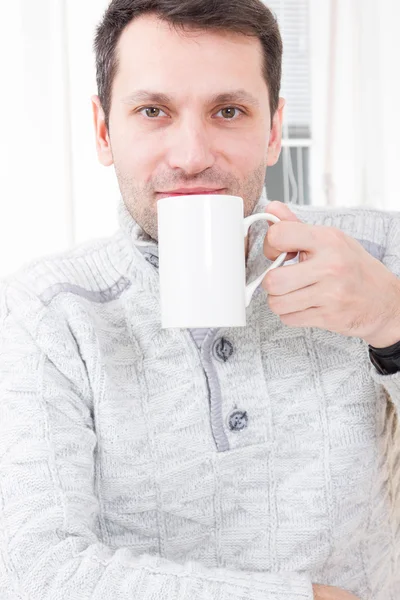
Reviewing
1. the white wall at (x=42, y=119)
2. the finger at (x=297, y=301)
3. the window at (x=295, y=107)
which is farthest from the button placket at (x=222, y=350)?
the window at (x=295, y=107)

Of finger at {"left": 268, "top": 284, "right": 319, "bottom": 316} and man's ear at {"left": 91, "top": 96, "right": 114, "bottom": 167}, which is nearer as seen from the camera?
finger at {"left": 268, "top": 284, "right": 319, "bottom": 316}

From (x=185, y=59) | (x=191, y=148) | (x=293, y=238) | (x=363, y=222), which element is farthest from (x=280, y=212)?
(x=363, y=222)

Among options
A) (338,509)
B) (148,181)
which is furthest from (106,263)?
(338,509)

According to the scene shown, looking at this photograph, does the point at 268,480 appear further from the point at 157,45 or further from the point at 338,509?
the point at 157,45

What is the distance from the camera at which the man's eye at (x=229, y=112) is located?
1059 mm

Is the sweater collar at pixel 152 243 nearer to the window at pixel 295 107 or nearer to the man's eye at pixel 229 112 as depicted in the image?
the man's eye at pixel 229 112

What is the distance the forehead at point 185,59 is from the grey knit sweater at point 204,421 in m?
0.23

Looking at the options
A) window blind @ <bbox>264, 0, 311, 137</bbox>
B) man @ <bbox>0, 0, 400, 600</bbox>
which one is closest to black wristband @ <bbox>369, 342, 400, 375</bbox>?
man @ <bbox>0, 0, 400, 600</bbox>

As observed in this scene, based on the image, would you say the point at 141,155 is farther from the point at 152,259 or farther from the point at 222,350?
the point at 222,350

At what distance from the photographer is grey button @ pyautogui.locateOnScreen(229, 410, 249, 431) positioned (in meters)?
1.05

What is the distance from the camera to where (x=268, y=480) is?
107 cm

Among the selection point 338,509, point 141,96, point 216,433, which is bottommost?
point 338,509

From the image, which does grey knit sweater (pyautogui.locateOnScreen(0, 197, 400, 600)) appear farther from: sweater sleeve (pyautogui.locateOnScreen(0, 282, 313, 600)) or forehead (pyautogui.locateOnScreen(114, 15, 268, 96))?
forehead (pyautogui.locateOnScreen(114, 15, 268, 96))

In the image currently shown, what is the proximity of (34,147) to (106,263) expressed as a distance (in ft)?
2.86
